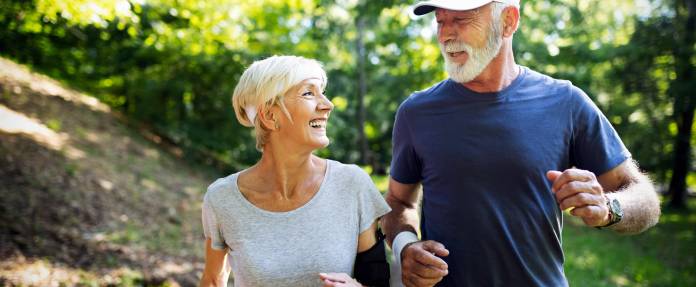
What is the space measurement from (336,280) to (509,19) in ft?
4.37

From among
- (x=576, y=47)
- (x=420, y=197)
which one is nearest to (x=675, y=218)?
(x=576, y=47)

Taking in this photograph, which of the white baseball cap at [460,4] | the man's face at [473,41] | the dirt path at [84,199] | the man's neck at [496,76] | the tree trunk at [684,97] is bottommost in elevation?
the tree trunk at [684,97]

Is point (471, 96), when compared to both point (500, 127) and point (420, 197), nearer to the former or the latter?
point (500, 127)

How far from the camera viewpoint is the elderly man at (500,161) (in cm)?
217

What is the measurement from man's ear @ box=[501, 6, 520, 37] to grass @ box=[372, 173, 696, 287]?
6.18m

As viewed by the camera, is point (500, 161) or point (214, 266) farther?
point (214, 266)

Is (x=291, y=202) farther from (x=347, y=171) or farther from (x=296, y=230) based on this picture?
(x=347, y=171)

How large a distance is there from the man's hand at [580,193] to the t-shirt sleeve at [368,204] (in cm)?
81

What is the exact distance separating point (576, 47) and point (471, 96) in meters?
11.8

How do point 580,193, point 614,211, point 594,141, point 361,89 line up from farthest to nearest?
point 361,89 < point 594,141 < point 614,211 < point 580,193

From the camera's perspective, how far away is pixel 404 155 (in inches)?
97.4

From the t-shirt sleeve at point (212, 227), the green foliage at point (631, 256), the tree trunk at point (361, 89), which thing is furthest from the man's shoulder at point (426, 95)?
the tree trunk at point (361, 89)

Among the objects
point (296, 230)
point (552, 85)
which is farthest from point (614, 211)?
point (296, 230)

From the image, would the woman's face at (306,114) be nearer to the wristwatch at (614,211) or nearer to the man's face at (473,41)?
the man's face at (473,41)
